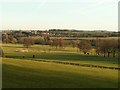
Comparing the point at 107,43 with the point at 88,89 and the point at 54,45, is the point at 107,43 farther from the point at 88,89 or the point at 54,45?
the point at 88,89

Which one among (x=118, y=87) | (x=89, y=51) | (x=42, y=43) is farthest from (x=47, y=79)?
(x=42, y=43)

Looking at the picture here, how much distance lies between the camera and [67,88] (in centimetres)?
3019

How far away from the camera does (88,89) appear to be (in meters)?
30.5

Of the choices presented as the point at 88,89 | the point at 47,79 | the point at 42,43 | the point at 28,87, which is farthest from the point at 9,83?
the point at 42,43

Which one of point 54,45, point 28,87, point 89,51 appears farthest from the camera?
point 54,45

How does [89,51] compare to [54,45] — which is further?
[54,45]

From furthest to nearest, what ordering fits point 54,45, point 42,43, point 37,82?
point 42,43 < point 54,45 < point 37,82

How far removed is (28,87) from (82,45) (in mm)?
106237

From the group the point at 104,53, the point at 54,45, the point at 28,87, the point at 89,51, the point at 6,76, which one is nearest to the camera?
the point at 28,87

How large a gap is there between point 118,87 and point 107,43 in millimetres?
92219

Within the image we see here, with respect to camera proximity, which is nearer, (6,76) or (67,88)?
(67,88)

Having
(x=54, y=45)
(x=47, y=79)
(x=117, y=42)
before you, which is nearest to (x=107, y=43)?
(x=117, y=42)

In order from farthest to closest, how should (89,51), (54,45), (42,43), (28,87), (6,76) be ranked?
(42,43), (54,45), (89,51), (6,76), (28,87)

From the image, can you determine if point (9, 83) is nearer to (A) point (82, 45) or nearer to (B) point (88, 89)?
(B) point (88, 89)
